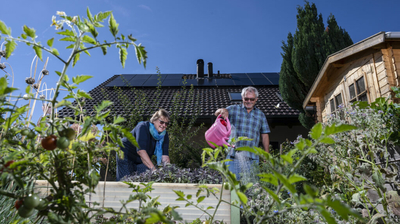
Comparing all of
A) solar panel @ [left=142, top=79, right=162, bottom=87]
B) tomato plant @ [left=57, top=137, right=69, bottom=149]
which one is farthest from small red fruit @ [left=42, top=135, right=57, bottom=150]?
solar panel @ [left=142, top=79, right=162, bottom=87]

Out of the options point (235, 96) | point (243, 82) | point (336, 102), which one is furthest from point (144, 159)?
point (243, 82)

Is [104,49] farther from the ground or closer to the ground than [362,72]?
closer to the ground

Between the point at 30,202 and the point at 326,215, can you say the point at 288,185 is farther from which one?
the point at 30,202

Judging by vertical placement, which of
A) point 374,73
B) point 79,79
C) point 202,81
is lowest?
point 79,79

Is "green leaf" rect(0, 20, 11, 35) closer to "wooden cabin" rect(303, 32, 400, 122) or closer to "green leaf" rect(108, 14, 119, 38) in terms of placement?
"green leaf" rect(108, 14, 119, 38)

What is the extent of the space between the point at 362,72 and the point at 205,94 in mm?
6577

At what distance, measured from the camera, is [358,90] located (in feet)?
16.2

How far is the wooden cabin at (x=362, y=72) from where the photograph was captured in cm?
410

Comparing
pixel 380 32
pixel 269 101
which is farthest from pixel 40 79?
pixel 269 101

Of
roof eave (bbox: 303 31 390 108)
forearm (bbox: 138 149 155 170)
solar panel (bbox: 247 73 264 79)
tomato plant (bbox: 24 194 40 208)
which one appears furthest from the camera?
solar panel (bbox: 247 73 264 79)

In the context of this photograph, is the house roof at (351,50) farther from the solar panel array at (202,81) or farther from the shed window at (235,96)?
the solar panel array at (202,81)

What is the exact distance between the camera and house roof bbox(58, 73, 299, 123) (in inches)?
343

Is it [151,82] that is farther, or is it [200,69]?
[200,69]

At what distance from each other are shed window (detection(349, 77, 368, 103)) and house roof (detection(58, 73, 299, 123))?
333 cm
